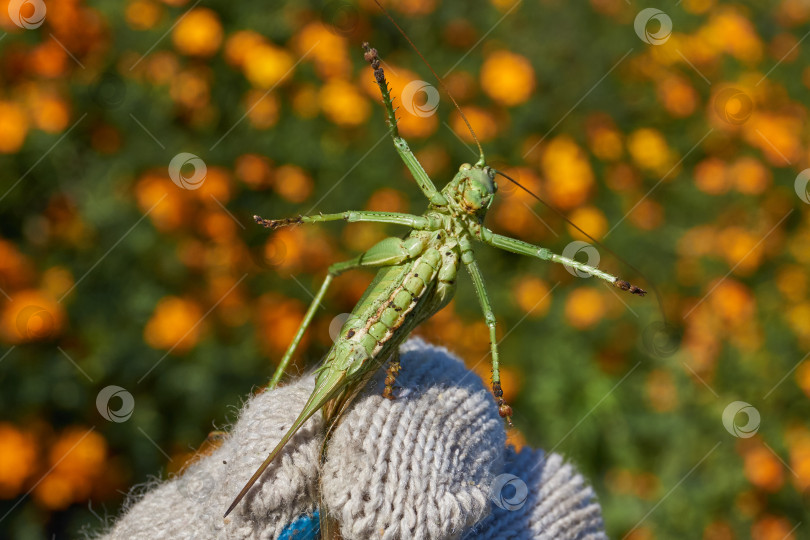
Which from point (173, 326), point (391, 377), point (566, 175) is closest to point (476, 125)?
point (566, 175)

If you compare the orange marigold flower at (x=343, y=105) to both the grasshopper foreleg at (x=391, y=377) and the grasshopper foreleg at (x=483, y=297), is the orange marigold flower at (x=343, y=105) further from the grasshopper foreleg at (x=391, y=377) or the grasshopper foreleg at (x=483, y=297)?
the grasshopper foreleg at (x=391, y=377)

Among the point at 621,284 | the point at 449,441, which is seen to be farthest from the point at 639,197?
the point at 449,441

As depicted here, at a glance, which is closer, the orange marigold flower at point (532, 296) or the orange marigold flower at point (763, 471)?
the orange marigold flower at point (763, 471)

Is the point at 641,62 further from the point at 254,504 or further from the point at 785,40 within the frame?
the point at 254,504

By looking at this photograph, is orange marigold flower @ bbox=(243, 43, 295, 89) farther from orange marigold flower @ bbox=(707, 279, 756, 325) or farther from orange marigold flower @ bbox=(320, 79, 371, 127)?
orange marigold flower @ bbox=(707, 279, 756, 325)

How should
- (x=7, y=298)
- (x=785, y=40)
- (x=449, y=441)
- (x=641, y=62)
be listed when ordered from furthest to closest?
(x=785, y=40), (x=641, y=62), (x=7, y=298), (x=449, y=441)

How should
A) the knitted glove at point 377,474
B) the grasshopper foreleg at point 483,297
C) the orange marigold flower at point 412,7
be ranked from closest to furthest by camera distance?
the knitted glove at point 377,474, the grasshopper foreleg at point 483,297, the orange marigold flower at point 412,7

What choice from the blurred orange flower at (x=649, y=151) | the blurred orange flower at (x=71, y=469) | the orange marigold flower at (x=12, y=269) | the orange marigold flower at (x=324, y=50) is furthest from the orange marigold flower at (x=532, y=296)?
the orange marigold flower at (x=12, y=269)
